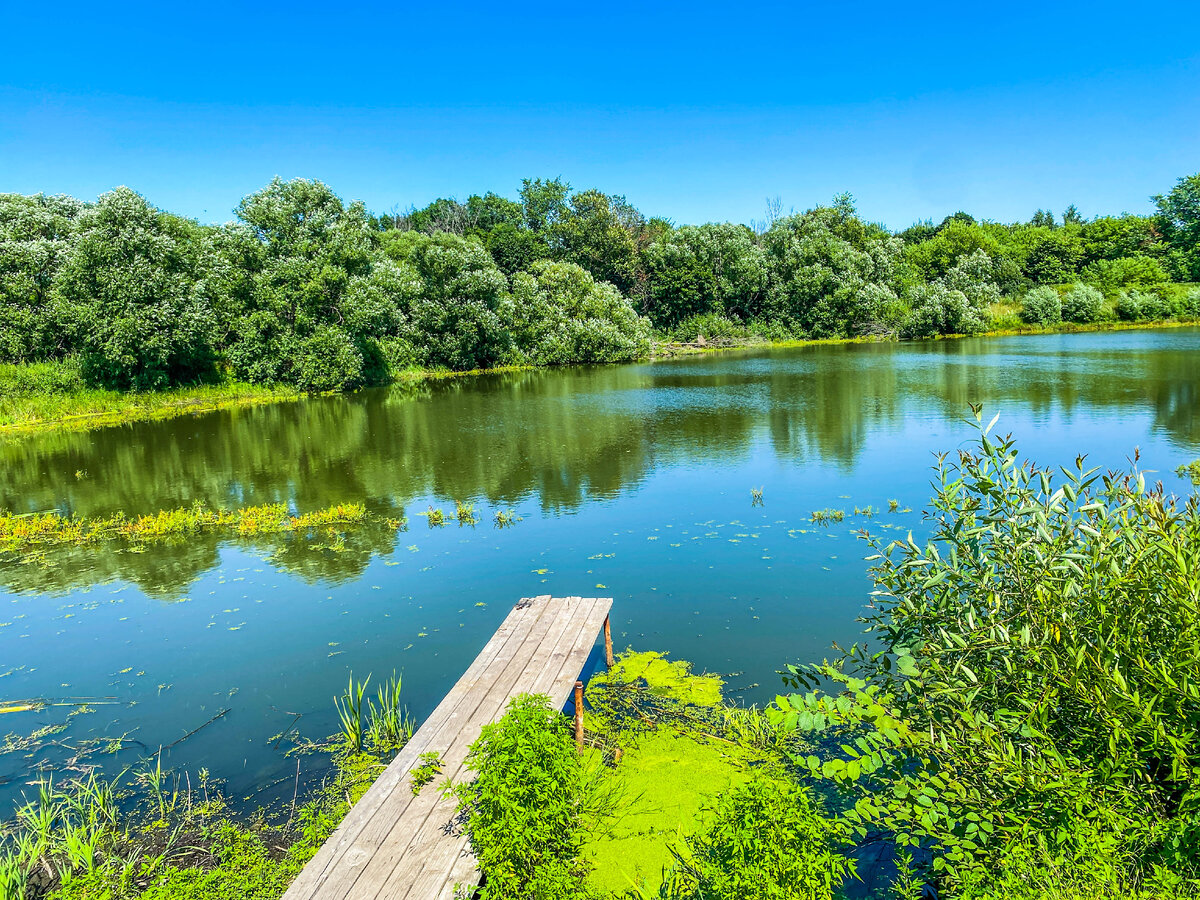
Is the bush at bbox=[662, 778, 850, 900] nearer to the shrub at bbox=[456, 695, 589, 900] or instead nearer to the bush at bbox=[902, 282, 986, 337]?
the shrub at bbox=[456, 695, 589, 900]

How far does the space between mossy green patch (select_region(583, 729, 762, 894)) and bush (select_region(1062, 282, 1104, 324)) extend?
227 feet

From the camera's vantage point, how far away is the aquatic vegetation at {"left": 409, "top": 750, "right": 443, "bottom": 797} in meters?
5.54

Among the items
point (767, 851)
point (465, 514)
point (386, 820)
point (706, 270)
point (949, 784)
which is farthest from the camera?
point (706, 270)

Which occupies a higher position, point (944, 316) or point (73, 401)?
point (944, 316)

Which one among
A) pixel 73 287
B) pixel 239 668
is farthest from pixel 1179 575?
pixel 73 287

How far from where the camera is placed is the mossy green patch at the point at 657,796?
5223 millimetres

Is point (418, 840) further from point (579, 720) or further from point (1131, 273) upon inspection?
point (1131, 273)

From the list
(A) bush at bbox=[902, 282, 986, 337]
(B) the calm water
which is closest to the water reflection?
(B) the calm water

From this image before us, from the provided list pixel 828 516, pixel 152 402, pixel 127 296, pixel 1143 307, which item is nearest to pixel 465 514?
pixel 828 516

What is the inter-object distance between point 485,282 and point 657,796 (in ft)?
149

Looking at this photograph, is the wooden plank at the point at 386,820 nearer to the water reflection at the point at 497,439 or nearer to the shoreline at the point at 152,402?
the water reflection at the point at 497,439

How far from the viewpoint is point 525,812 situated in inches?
175

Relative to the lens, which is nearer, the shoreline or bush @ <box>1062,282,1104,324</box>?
the shoreline

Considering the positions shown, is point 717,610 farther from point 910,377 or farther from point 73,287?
point 73,287
